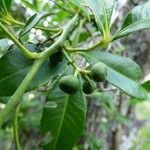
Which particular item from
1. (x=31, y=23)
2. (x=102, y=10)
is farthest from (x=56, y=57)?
(x=102, y=10)

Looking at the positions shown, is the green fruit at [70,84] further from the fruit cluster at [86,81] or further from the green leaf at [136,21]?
the green leaf at [136,21]

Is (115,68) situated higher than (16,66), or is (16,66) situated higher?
(16,66)

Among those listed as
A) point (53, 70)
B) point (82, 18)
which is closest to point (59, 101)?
point (53, 70)

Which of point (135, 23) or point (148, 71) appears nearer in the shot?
point (135, 23)

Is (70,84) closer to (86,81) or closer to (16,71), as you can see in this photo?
(86,81)

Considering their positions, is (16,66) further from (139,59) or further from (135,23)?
(139,59)

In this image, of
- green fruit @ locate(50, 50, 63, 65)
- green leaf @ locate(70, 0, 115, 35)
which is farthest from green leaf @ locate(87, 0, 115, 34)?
green fruit @ locate(50, 50, 63, 65)
